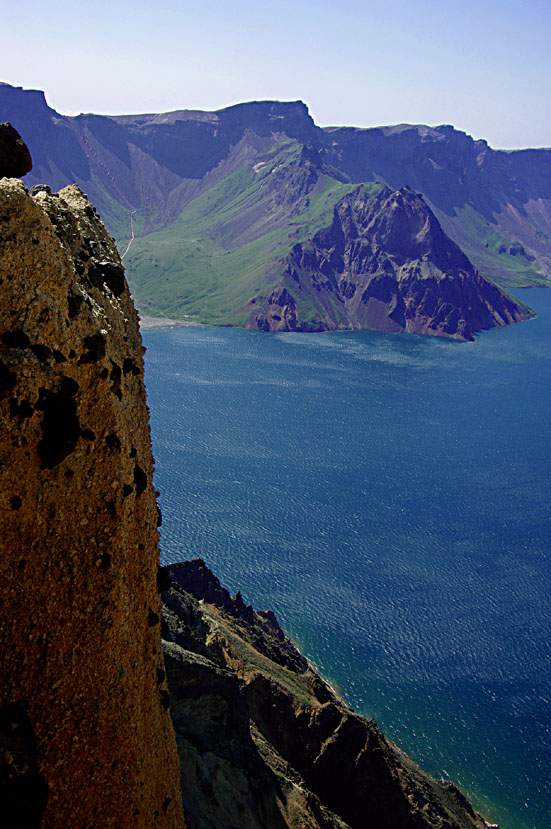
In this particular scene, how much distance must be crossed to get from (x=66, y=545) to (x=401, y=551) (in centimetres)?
11021

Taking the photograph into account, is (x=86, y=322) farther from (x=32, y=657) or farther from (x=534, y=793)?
(x=534, y=793)

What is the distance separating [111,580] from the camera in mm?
16562

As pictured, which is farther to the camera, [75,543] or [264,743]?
[264,743]

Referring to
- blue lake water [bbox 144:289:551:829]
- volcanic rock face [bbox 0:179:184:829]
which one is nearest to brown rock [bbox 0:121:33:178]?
volcanic rock face [bbox 0:179:184:829]

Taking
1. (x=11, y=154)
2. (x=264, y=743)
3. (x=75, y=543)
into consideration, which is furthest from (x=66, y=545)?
(x=264, y=743)

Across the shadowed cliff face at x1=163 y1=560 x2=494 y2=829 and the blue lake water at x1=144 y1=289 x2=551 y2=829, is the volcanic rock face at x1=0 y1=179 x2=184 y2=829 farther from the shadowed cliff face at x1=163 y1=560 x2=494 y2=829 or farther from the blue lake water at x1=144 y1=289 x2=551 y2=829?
the blue lake water at x1=144 y1=289 x2=551 y2=829

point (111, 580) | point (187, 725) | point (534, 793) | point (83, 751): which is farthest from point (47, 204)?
point (534, 793)

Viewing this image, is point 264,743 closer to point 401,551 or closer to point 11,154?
point 11,154

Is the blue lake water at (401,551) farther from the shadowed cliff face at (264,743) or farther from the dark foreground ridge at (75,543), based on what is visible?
the dark foreground ridge at (75,543)

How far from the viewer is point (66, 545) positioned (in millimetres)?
15805

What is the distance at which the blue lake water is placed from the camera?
8269 cm

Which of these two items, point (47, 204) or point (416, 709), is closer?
point (47, 204)

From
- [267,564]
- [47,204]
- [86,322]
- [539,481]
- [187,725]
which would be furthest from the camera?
[539,481]

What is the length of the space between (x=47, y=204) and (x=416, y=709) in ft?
271
